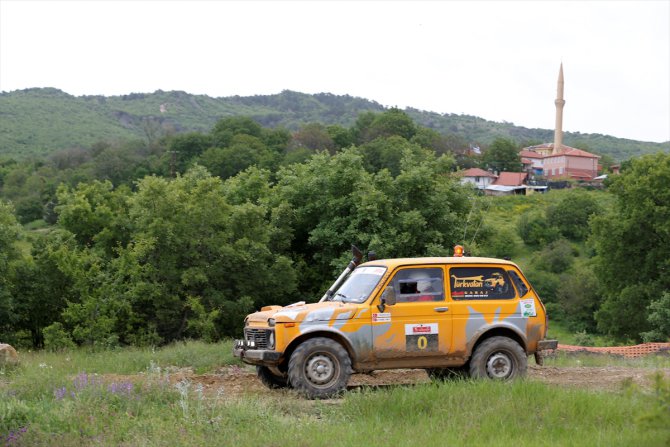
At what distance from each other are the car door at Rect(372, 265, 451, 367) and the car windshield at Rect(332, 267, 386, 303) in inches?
9.8

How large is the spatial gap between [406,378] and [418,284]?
234 cm

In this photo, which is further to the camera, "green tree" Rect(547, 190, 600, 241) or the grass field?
"green tree" Rect(547, 190, 600, 241)

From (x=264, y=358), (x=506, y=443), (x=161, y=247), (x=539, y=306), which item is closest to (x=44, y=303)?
(x=161, y=247)

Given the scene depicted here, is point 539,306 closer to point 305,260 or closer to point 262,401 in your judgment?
point 262,401

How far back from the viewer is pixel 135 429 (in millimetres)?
8250

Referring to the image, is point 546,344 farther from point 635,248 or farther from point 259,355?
point 635,248

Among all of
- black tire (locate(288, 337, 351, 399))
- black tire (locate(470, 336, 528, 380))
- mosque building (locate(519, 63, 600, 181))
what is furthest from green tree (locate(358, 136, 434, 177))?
black tire (locate(288, 337, 351, 399))

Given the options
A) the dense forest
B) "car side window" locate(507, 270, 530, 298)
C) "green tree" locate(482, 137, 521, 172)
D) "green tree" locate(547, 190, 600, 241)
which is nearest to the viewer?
"car side window" locate(507, 270, 530, 298)

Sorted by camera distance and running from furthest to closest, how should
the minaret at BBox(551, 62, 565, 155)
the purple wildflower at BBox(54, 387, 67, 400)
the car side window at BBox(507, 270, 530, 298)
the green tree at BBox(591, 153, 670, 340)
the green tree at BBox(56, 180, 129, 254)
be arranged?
the minaret at BBox(551, 62, 565, 155), the green tree at BBox(591, 153, 670, 340), the green tree at BBox(56, 180, 129, 254), the car side window at BBox(507, 270, 530, 298), the purple wildflower at BBox(54, 387, 67, 400)

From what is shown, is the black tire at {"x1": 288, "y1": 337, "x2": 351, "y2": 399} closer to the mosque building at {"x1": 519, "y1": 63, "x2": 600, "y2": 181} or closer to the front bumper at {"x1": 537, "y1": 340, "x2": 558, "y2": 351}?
the front bumper at {"x1": 537, "y1": 340, "x2": 558, "y2": 351}

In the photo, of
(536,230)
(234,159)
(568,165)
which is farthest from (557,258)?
(568,165)

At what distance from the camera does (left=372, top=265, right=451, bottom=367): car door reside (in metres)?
11.0

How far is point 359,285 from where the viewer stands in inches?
459

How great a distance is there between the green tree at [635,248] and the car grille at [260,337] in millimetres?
29210
